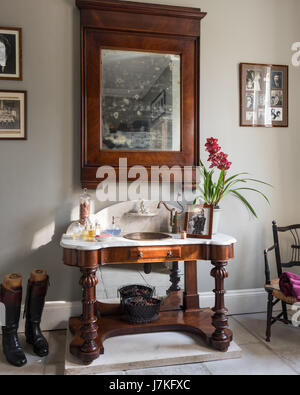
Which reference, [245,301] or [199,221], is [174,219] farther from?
[245,301]

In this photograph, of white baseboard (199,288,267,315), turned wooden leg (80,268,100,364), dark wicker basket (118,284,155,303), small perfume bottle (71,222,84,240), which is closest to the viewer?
turned wooden leg (80,268,100,364)

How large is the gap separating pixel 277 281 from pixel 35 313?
6.23 ft

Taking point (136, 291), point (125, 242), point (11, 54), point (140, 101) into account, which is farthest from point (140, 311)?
point (11, 54)

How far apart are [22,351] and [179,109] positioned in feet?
7.22

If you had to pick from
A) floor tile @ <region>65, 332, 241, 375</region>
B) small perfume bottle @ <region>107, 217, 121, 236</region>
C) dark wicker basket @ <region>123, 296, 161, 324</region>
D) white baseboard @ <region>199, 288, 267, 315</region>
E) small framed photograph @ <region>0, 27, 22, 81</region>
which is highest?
small framed photograph @ <region>0, 27, 22, 81</region>

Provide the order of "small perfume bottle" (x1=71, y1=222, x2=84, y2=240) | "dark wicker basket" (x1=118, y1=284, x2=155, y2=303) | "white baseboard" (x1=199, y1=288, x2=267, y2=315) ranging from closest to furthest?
1. "small perfume bottle" (x1=71, y1=222, x2=84, y2=240)
2. "dark wicker basket" (x1=118, y1=284, x2=155, y2=303)
3. "white baseboard" (x1=199, y1=288, x2=267, y2=315)

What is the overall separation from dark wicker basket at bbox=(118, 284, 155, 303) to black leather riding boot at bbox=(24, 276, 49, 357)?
2.00 feet

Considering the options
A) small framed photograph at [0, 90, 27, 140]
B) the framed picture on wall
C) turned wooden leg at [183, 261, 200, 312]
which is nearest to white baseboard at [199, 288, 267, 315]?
turned wooden leg at [183, 261, 200, 312]

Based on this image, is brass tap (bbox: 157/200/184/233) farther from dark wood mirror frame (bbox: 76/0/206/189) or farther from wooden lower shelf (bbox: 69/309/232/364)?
wooden lower shelf (bbox: 69/309/232/364)

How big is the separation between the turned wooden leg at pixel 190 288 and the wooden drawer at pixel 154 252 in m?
0.53

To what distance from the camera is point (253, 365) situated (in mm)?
2428

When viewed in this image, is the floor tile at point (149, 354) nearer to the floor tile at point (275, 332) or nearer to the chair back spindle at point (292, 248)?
the floor tile at point (275, 332)

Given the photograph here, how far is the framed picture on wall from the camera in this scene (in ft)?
10.6

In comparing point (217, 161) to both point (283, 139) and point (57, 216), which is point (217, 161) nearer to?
point (283, 139)
